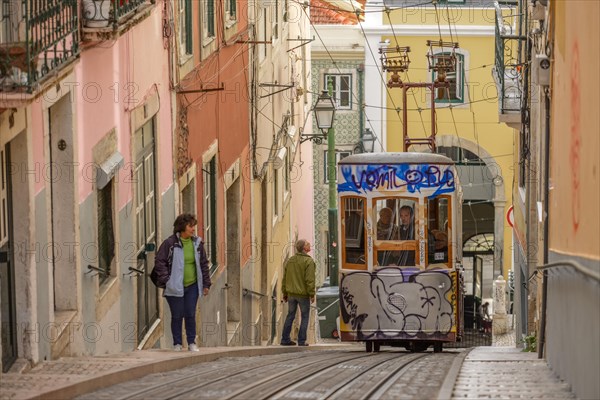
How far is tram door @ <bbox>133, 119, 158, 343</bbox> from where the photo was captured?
16122mm

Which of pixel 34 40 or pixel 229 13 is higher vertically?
pixel 229 13

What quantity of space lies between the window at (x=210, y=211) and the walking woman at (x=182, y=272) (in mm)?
5764

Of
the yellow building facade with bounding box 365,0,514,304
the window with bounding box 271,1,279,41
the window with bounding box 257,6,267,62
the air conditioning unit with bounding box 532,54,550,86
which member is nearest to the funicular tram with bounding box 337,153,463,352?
the air conditioning unit with bounding box 532,54,550,86

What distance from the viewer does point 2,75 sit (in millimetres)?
10172

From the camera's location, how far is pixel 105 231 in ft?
47.8

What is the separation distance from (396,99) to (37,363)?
33179 millimetres

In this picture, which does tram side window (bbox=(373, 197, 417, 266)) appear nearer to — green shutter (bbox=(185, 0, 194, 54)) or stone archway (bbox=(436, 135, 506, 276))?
green shutter (bbox=(185, 0, 194, 54))

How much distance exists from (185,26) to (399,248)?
3941 mm

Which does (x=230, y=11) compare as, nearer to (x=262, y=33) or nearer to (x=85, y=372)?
(x=262, y=33)

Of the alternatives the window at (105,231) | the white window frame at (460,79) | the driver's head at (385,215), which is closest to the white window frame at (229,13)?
the driver's head at (385,215)

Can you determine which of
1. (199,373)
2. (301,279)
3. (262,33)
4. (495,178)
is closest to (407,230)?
(301,279)

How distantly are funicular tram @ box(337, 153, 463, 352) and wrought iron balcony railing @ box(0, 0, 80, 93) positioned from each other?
714 cm

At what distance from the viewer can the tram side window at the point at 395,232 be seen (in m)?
19.1

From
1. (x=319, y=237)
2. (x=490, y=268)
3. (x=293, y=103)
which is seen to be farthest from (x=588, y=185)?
(x=490, y=268)
